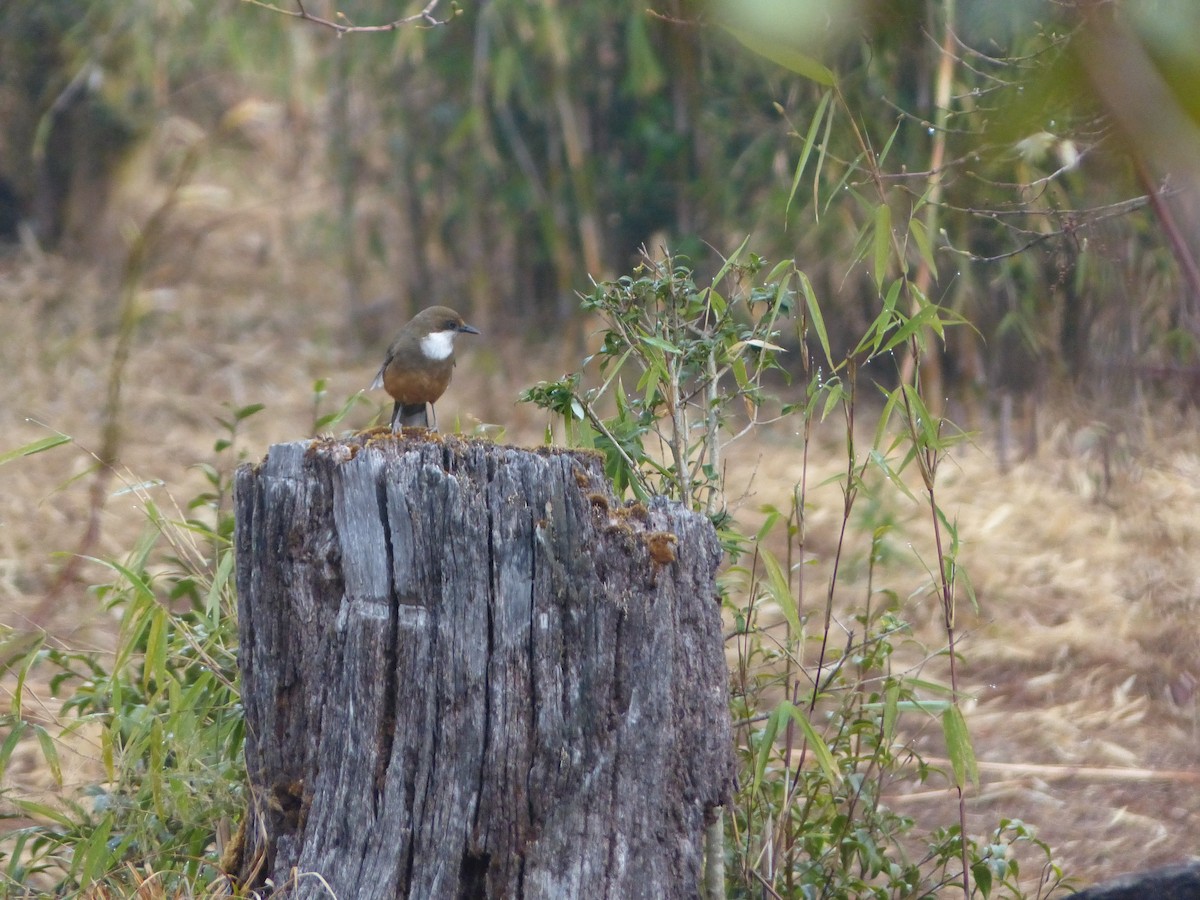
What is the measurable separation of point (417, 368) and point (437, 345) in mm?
179

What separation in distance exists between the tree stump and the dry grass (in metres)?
0.46

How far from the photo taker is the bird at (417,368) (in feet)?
14.5

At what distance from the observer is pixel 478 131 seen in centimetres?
844

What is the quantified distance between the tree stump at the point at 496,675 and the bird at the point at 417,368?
172 cm

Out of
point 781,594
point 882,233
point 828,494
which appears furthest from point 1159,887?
point 828,494

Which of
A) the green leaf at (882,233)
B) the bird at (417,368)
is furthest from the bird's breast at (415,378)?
the green leaf at (882,233)

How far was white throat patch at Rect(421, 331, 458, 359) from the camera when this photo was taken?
177 inches

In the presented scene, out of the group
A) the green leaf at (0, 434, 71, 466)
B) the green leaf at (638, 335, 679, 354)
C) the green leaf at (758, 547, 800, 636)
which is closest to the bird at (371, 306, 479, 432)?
the green leaf at (0, 434, 71, 466)

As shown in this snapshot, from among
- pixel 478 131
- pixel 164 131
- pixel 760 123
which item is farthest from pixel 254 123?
pixel 760 123

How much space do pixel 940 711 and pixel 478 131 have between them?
20.4 ft

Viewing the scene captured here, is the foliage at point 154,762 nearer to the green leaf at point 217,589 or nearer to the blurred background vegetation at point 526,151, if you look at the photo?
the green leaf at point 217,589

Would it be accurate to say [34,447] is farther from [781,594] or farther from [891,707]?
[891,707]

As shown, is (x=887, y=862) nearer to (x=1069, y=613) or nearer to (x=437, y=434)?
(x=437, y=434)

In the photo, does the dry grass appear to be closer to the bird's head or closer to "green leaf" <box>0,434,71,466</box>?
"green leaf" <box>0,434,71,466</box>
